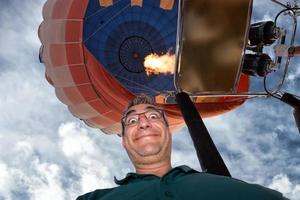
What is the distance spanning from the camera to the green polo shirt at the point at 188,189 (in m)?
2.30

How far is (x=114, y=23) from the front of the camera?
1100cm

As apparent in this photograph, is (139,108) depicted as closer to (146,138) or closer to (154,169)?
(146,138)

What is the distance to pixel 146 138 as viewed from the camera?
2.81 meters

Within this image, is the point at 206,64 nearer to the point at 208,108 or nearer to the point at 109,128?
the point at 208,108

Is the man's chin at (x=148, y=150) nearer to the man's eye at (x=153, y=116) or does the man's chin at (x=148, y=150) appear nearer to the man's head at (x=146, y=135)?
the man's head at (x=146, y=135)

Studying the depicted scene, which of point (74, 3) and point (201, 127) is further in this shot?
point (74, 3)

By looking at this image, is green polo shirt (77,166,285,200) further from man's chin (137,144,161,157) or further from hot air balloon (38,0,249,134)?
hot air balloon (38,0,249,134)

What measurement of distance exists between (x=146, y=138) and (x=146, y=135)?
0.02 metres

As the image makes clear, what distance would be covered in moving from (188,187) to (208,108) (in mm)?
8360

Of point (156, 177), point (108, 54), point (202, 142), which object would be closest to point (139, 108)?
point (156, 177)

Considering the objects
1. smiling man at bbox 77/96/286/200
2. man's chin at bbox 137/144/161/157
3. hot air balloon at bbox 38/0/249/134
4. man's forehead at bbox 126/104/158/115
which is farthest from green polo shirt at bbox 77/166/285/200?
hot air balloon at bbox 38/0/249/134

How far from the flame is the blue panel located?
0.12 meters

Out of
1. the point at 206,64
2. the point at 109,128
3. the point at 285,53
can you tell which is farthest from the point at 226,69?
the point at 109,128

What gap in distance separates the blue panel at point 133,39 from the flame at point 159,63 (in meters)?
0.12
